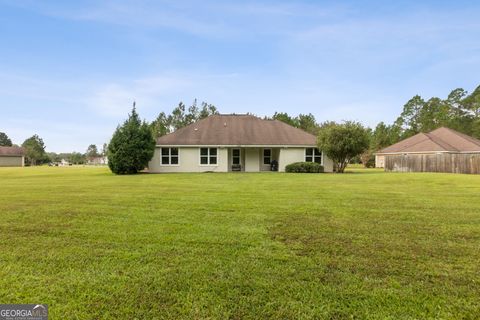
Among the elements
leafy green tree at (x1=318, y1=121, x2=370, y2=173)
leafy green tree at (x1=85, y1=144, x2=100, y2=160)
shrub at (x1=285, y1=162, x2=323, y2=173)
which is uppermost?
leafy green tree at (x1=85, y1=144, x2=100, y2=160)

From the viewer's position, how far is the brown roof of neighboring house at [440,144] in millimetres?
31453

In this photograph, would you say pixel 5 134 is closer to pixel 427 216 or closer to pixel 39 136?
pixel 39 136

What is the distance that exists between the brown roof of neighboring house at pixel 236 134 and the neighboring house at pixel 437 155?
9.58m

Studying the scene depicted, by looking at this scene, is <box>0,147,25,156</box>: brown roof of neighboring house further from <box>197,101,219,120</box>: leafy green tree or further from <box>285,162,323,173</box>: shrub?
<box>285,162,323,173</box>: shrub

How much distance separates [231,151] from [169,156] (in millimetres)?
5445

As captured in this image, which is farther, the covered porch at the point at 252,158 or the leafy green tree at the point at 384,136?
the leafy green tree at the point at 384,136

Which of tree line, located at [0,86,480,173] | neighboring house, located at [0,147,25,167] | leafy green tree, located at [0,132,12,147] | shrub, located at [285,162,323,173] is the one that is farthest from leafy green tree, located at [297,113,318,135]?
leafy green tree, located at [0,132,12,147]

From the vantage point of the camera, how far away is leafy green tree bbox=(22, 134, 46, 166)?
74312mm

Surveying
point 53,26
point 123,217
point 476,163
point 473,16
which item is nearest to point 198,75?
point 53,26

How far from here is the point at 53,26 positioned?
16.5m

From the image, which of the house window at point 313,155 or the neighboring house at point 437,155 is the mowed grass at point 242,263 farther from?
the neighboring house at point 437,155

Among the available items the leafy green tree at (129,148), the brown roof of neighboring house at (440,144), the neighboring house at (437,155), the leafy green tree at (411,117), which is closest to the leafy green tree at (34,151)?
the leafy green tree at (129,148)

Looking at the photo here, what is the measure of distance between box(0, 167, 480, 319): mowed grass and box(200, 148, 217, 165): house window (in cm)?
1850

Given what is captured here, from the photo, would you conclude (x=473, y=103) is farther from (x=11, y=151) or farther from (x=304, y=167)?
(x=11, y=151)
